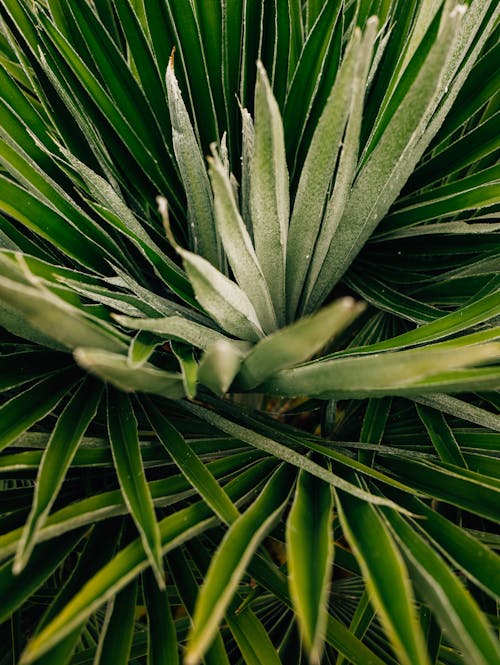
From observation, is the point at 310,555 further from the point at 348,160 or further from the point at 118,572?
the point at 348,160

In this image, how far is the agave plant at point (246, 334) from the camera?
1.33 feet

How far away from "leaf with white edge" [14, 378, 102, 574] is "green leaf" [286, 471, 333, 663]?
19 cm

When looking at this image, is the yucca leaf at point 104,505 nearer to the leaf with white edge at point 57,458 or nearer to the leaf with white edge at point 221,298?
the leaf with white edge at point 57,458

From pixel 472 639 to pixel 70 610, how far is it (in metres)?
0.28

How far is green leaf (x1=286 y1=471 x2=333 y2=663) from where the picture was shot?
1.13ft

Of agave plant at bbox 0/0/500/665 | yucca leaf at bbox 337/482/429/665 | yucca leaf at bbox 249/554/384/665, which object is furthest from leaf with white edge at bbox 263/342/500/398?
yucca leaf at bbox 249/554/384/665

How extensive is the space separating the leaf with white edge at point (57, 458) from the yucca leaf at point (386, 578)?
9.3 inches

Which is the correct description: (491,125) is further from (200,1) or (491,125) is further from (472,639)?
(472,639)

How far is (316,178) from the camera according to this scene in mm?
506

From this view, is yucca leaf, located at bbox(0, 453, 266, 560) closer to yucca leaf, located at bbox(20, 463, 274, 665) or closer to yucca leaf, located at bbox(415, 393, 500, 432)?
yucca leaf, located at bbox(20, 463, 274, 665)

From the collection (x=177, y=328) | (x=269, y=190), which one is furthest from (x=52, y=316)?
(x=269, y=190)

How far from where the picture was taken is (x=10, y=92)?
2.09 feet

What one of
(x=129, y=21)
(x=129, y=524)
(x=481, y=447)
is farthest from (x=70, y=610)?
(x=129, y=21)

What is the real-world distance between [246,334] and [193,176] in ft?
0.63
